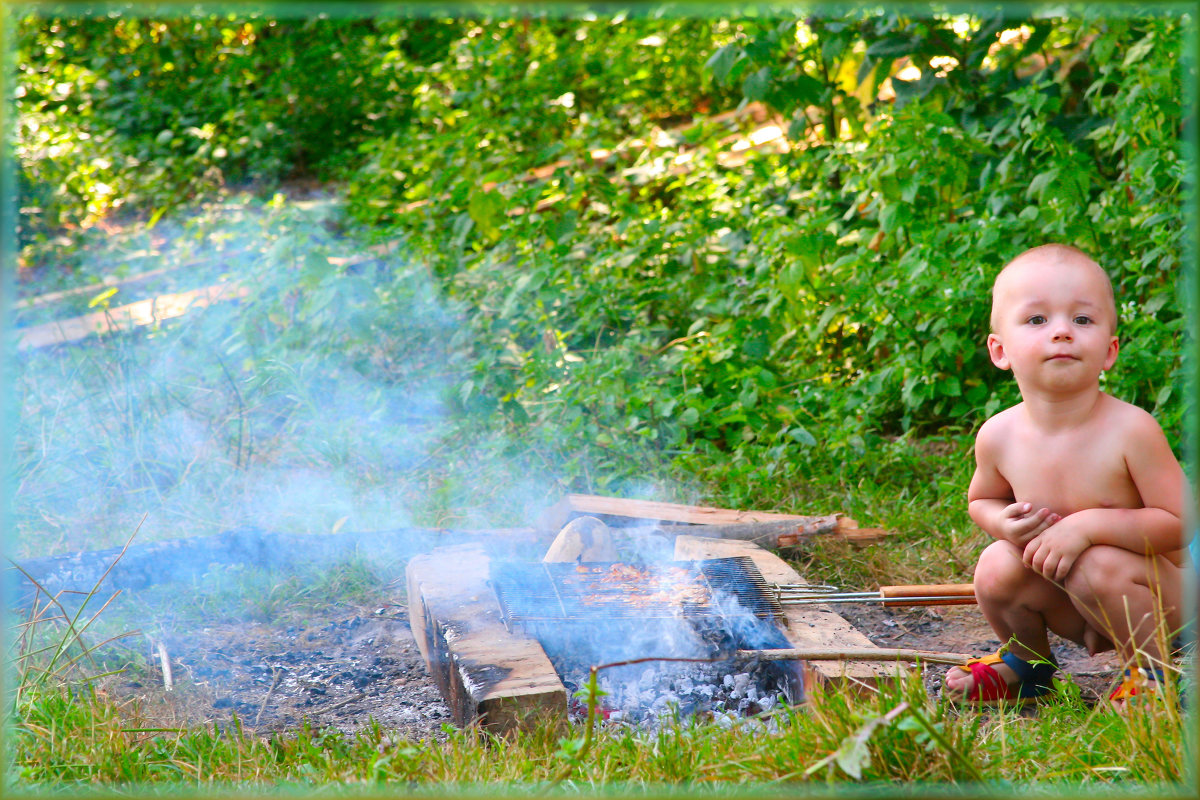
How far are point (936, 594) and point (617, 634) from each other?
29.4 inches

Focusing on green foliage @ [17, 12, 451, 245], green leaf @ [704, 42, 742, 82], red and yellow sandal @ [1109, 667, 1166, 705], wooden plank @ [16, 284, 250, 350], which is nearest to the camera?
red and yellow sandal @ [1109, 667, 1166, 705]

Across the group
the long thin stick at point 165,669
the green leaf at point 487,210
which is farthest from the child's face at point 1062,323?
the green leaf at point 487,210

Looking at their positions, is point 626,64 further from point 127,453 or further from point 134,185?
point 134,185

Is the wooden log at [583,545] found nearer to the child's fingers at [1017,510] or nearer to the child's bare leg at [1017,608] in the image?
the child's bare leg at [1017,608]

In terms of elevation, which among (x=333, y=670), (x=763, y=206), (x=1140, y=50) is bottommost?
(x=333, y=670)

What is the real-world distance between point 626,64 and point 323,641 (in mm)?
4122

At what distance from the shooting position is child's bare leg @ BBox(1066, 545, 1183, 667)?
1.64m

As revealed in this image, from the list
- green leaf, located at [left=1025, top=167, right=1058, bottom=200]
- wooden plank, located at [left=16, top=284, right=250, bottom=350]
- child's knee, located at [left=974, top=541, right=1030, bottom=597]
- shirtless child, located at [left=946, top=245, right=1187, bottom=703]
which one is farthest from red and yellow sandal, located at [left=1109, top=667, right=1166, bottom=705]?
wooden plank, located at [left=16, top=284, right=250, bottom=350]

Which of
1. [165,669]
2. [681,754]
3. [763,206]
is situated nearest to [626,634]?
[681,754]

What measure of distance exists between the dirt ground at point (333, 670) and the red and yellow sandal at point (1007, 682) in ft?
0.54

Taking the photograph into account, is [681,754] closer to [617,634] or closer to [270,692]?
[617,634]

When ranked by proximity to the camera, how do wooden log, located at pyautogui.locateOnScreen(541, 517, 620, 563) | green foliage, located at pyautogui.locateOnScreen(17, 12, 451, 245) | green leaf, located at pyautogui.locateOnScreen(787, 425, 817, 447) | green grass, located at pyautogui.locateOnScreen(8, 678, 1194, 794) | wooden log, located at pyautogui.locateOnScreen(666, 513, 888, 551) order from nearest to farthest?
green grass, located at pyautogui.locateOnScreen(8, 678, 1194, 794) → wooden log, located at pyautogui.locateOnScreen(541, 517, 620, 563) → wooden log, located at pyautogui.locateOnScreen(666, 513, 888, 551) → green leaf, located at pyautogui.locateOnScreen(787, 425, 817, 447) → green foliage, located at pyautogui.locateOnScreen(17, 12, 451, 245)

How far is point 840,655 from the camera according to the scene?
5.67 ft

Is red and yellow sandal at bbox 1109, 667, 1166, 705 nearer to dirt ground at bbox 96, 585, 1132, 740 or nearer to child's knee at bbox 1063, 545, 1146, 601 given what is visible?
child's knee at bbox 1063, 545, 1146, 601
